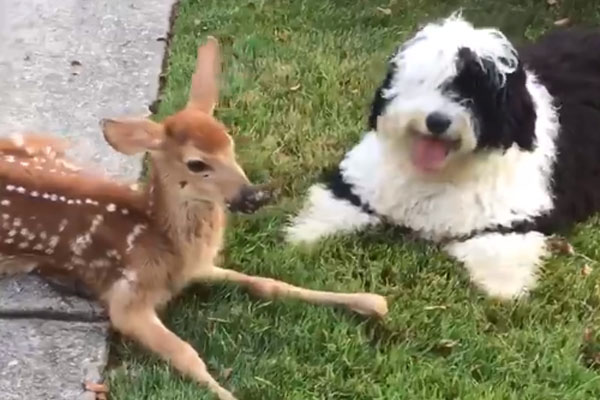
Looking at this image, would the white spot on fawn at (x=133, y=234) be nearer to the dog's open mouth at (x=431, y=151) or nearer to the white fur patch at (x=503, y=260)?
the dog's open mouth at (x=431, y=151)

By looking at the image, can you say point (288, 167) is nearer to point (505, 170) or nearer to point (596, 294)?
point (505, 170)

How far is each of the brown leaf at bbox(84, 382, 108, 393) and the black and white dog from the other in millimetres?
988

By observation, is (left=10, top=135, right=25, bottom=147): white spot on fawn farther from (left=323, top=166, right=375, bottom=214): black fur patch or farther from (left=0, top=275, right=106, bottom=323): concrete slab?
(left=323, top=166, right=375, bottom=214): black fur patch

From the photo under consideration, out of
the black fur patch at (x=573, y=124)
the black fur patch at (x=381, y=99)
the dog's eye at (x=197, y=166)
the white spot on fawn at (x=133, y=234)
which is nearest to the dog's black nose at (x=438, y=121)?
the black fur patch at (x=381, y=99)

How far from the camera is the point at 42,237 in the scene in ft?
12.3

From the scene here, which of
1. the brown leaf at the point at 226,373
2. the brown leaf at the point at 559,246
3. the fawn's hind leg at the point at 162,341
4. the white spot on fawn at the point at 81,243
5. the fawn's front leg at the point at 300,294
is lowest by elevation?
the brown leaf at the point at 226,373

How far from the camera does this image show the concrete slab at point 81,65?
4.80m

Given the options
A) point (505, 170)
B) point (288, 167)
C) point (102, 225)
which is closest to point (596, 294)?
point (505, 170)

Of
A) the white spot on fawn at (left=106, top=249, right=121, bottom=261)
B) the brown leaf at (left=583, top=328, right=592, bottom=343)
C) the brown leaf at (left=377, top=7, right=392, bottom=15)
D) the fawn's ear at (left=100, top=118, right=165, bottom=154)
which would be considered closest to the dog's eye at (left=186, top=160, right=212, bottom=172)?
the fawn's ear at (left=100, top=118, right=165, bottom=154)

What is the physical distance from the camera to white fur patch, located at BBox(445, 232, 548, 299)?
13.3 ft

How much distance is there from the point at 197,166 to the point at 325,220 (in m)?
0.90

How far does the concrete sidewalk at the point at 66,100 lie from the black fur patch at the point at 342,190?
0.69 m

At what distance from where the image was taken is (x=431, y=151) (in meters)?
4.06

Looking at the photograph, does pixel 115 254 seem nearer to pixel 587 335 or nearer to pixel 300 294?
pixel 300 294
